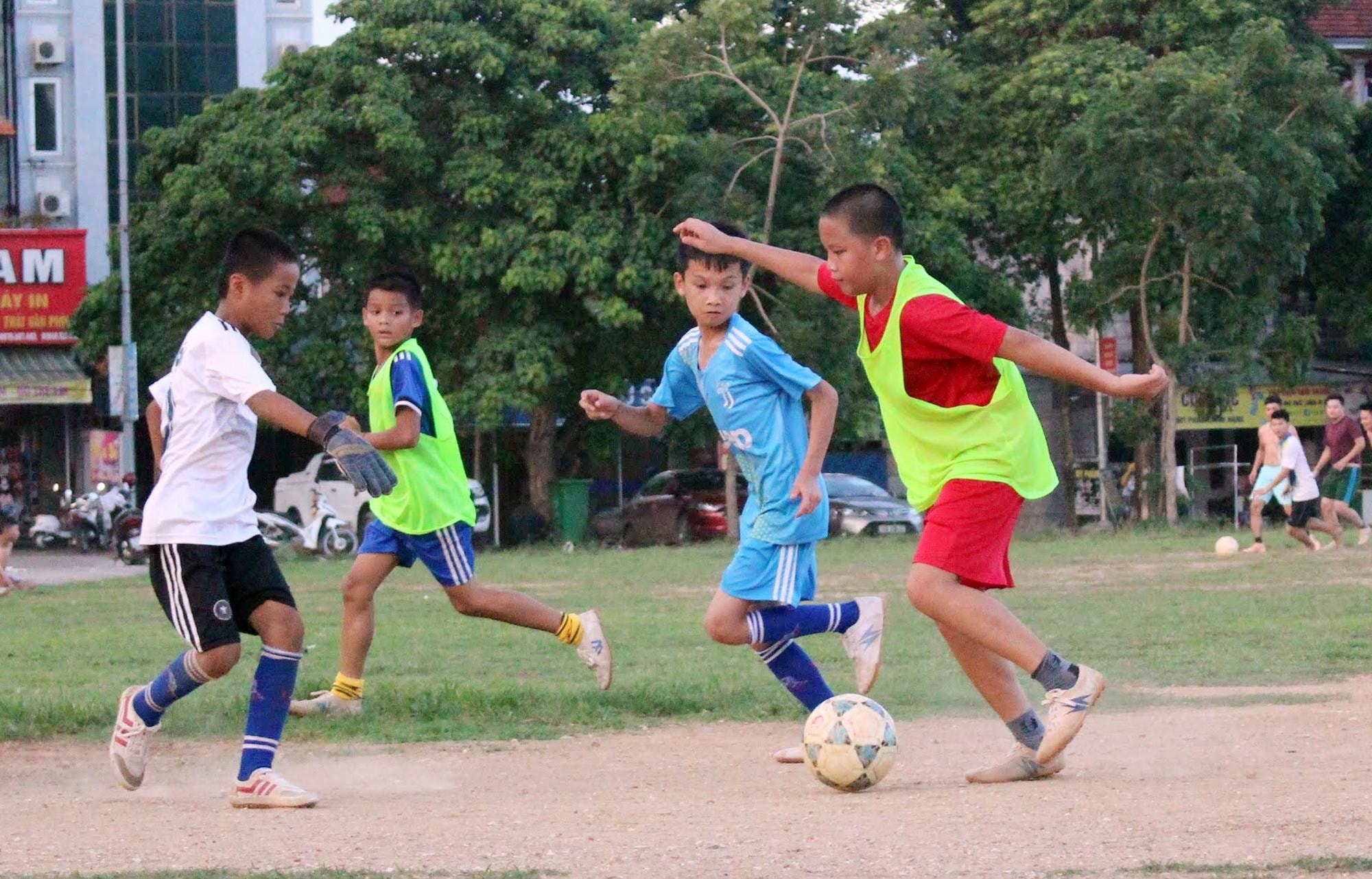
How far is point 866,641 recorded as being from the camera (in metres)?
6.73

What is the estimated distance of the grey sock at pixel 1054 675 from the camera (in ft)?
18.3

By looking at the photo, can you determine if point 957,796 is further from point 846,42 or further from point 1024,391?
point 846,42

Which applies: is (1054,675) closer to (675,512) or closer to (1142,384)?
(1142,384)

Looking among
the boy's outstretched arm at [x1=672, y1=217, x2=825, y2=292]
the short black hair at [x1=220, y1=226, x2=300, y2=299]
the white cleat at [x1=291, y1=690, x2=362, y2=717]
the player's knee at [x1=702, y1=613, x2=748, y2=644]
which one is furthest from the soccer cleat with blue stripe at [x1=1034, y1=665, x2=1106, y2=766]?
the white cleat at [x1=291, y1=690, x2=362, y2=717]

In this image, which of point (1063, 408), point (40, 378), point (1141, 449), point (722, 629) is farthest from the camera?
point (1063, 408)

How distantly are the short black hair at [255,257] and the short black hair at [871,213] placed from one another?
68.9 inches

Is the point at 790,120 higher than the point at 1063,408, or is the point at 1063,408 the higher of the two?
the point at 790,120

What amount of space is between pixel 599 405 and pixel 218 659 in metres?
1.71

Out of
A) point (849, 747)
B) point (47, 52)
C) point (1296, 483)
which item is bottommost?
point (849, 747)

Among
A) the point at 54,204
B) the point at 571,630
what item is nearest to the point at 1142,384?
the point at 571,630

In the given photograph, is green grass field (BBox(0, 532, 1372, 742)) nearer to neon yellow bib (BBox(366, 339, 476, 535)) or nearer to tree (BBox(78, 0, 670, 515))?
neon yellow bib (BBox(366, 339, 476, 535))

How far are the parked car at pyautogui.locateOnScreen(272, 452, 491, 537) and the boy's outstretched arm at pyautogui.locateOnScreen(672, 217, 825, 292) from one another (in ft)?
77.0

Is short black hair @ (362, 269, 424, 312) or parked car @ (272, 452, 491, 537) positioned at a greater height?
short black hair @ (362, 269, 424, 312)

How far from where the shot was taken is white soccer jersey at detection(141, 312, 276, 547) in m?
5.63
